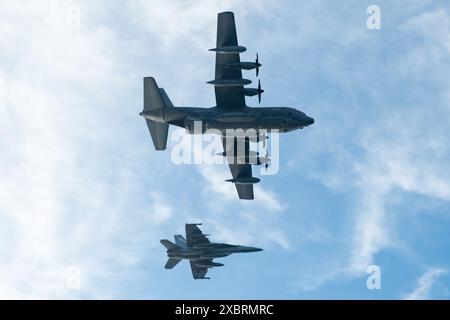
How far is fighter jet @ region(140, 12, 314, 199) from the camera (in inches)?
2589

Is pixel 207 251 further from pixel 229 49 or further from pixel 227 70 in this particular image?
pixel 229 49

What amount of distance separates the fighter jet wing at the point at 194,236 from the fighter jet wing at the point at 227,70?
29.6 metres

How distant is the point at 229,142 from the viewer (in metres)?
73.4

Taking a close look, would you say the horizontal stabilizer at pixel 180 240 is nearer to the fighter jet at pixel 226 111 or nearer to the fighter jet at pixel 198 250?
the fighter jet at pixel 198 250

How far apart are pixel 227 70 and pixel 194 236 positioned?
33491 mm

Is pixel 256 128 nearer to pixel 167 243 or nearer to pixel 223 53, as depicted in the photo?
pixel 223 53

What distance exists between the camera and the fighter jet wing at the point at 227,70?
2579 inches

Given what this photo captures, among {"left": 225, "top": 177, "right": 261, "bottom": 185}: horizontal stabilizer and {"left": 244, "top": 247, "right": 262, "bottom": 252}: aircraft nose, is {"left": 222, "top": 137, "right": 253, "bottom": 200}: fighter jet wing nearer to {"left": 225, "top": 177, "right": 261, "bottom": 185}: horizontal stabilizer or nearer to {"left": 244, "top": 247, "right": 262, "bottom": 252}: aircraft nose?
{"left": 225, "top": 177, "right": 261, "bottom": 185}: horizontal stabilizer

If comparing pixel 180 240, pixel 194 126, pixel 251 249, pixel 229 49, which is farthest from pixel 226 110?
pixel 180 240

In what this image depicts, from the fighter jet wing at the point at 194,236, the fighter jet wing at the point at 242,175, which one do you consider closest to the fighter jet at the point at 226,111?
the fighter jet wing at the point at 242,175

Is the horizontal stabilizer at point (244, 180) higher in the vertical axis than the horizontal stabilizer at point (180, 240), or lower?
lower

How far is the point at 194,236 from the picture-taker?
93.9 m
